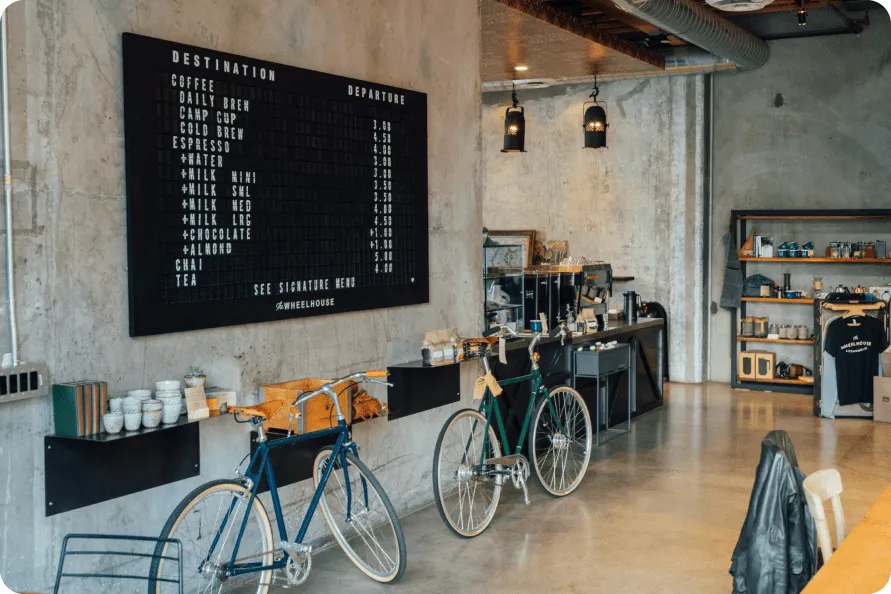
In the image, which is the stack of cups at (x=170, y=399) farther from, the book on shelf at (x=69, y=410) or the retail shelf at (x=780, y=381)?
the retail shelf at (x=780, y=381)

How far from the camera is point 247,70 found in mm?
4598

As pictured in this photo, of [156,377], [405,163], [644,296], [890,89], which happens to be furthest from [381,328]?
[890,89]

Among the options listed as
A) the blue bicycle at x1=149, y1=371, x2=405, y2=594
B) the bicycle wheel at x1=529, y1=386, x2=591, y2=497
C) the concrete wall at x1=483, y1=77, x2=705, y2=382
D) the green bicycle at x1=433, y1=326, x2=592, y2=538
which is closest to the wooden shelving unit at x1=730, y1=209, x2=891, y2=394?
the concrete wall at x1=483, y1=77, x2=705, y2=382

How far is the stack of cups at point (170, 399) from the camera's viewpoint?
4.01m

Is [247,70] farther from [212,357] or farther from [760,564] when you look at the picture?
[760,564]

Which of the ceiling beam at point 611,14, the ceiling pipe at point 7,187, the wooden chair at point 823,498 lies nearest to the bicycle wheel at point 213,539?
the ceiling pipe at point 7,187

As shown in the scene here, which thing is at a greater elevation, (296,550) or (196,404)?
(196,404)

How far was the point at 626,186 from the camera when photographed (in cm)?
1173

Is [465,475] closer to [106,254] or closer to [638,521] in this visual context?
[638,521]

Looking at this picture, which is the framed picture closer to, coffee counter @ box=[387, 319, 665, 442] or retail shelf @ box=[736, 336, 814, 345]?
retail shelf @ box=[736, 336, 814, 345]

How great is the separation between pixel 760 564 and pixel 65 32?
3.32 meters

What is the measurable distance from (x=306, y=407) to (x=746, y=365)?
760 cm

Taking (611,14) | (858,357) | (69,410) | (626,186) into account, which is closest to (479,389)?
(69,410)

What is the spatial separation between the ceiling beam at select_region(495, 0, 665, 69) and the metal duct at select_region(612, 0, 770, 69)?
790 millimetres
